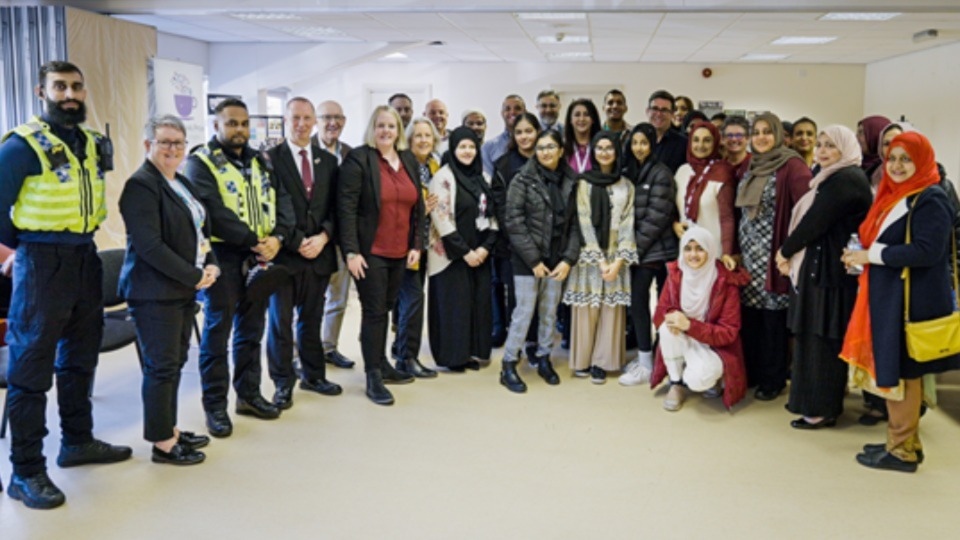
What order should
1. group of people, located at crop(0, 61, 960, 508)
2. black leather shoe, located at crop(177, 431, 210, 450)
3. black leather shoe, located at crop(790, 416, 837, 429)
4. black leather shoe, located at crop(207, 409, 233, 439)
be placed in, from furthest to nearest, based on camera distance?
black leather shoe, located at crop(790, 416, 837, 429) → black leather shoe, located at crop(207, 409, 233, 439) → black leather shoe, located at crop(177, 431, 210, 450) → group of people, located at crop(0, 61, 960, 508)

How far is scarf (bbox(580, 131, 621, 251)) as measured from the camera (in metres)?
4.34

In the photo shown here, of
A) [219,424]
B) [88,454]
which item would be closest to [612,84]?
[219,424]

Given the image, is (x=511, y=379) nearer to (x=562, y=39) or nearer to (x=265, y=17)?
(x=265, y=17)

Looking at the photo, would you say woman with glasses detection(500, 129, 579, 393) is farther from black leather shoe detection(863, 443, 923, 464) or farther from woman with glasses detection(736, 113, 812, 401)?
black leather shoe detection(863, 443, 923, 464)

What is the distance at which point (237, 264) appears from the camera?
3.50 m

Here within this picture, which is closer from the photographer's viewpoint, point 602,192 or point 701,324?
point 701,324

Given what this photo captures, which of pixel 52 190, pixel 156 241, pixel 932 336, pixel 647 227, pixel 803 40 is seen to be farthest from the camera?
pixel 803 40

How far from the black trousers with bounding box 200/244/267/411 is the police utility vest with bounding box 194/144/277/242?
163mm

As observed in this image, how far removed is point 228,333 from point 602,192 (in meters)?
2.17

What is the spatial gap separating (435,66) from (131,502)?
36.8 feet

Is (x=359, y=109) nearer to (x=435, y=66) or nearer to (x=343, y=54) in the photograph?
(x=435, y=66)

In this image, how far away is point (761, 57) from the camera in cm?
1192

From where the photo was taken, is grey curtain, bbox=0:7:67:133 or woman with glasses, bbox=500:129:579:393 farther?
grey curtain, bbox=0:7:67:133

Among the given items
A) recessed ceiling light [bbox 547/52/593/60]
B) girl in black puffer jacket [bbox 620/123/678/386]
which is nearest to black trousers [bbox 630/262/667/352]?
girl in black puffer jacket [bbox 620/123/678/386]
